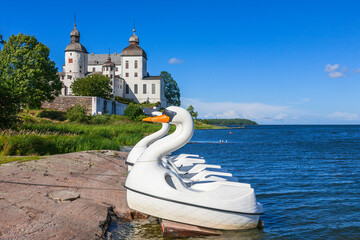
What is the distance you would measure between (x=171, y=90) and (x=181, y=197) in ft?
295

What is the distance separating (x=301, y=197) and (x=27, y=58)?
117 ft

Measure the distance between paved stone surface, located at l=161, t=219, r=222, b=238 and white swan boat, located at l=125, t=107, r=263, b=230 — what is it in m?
0.11

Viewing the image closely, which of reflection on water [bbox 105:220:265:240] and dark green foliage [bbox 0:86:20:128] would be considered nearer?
reflection on water [bbox 105:220:265:240]

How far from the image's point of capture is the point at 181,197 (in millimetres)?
6281

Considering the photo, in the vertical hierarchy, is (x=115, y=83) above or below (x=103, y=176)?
above

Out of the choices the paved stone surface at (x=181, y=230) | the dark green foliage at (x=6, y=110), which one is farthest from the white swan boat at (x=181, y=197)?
the dark green foliage at (x=6, y=110)

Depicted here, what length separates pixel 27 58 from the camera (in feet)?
125

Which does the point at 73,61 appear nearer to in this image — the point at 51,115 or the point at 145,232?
the point at 51,115

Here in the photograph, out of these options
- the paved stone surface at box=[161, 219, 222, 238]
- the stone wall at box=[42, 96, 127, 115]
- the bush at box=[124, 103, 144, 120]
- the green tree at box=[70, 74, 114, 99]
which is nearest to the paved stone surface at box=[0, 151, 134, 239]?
the paved stone surface at box=[161, 219, 222, 238]

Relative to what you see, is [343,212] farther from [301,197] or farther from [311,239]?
[311,239]

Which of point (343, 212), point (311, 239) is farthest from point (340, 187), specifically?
point (311, 239)

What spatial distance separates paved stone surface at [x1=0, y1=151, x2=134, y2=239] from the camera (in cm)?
565

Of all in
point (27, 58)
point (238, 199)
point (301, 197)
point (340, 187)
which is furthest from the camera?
point (27, 58)

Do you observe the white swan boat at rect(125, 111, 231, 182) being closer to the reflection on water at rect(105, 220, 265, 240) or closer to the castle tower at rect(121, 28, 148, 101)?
the reflection on water at rect(105, 220, 265, 240)
